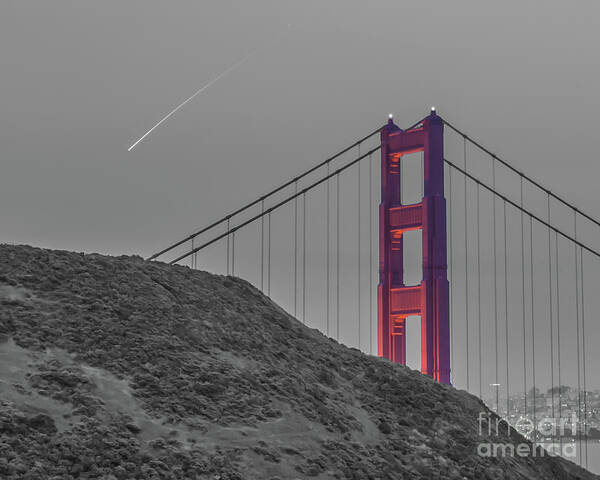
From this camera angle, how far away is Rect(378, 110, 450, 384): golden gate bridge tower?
30688mm

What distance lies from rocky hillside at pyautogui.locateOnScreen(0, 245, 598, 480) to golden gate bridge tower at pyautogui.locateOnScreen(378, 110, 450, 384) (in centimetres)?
1144

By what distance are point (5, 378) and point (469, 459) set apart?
8.14 m

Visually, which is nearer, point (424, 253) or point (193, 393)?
point (193, 393)

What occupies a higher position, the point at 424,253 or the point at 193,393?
the point at 424,253

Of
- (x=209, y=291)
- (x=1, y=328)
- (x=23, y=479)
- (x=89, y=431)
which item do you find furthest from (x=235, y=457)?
(x=209, y=291)

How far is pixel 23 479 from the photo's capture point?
10430 millimetres

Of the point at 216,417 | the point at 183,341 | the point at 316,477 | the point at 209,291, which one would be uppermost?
the point at 209,291

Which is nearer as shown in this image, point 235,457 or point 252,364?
point 235,457

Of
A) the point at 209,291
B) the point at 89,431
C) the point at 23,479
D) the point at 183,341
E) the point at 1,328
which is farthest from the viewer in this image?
the point at 209,291

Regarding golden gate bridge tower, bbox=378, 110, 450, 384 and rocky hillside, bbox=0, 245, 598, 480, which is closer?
rocky hillside, bbox=0, 245, 598, 480

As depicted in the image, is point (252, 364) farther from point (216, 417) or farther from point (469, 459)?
point (469, 459)

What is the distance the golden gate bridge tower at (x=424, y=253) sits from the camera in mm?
30688

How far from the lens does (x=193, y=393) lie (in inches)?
532

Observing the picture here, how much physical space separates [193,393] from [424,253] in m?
19.5
